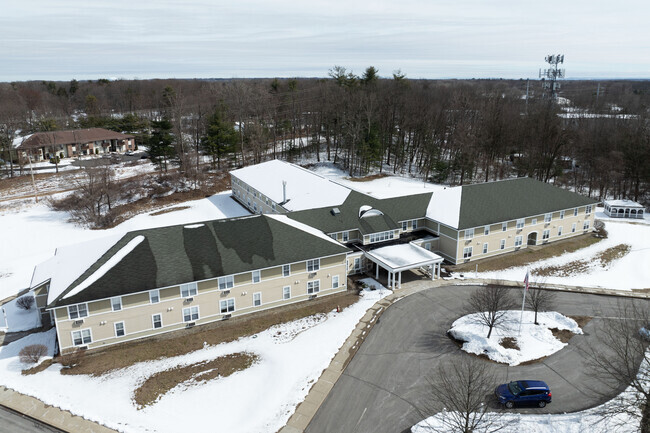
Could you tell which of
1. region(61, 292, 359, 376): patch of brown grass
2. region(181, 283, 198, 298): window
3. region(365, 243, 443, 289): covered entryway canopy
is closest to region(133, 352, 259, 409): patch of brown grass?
region(61, 292, 359, 376): patch of brown grass

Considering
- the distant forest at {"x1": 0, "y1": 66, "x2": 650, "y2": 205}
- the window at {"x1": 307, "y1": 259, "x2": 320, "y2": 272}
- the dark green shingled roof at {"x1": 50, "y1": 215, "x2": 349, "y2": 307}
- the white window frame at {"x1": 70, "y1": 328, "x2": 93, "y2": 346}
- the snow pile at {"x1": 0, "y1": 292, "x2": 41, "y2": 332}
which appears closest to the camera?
the white window frame at {"x1": 70, "y1": 328, "x2": 93, "y2": 346}

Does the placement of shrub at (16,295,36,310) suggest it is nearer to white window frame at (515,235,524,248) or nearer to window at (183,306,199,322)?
window at (183,306,199,322)

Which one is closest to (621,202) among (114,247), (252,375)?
(252,375)

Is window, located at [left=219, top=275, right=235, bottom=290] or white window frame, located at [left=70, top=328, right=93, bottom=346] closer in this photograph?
white window frame, located at [left=70, top=328, right=93, bottom=346]

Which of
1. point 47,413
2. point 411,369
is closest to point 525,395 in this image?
point 411,369

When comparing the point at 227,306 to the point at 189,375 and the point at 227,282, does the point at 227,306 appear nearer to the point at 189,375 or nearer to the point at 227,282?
the point at 227,282

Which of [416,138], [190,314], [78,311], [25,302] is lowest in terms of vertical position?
[25,302]
